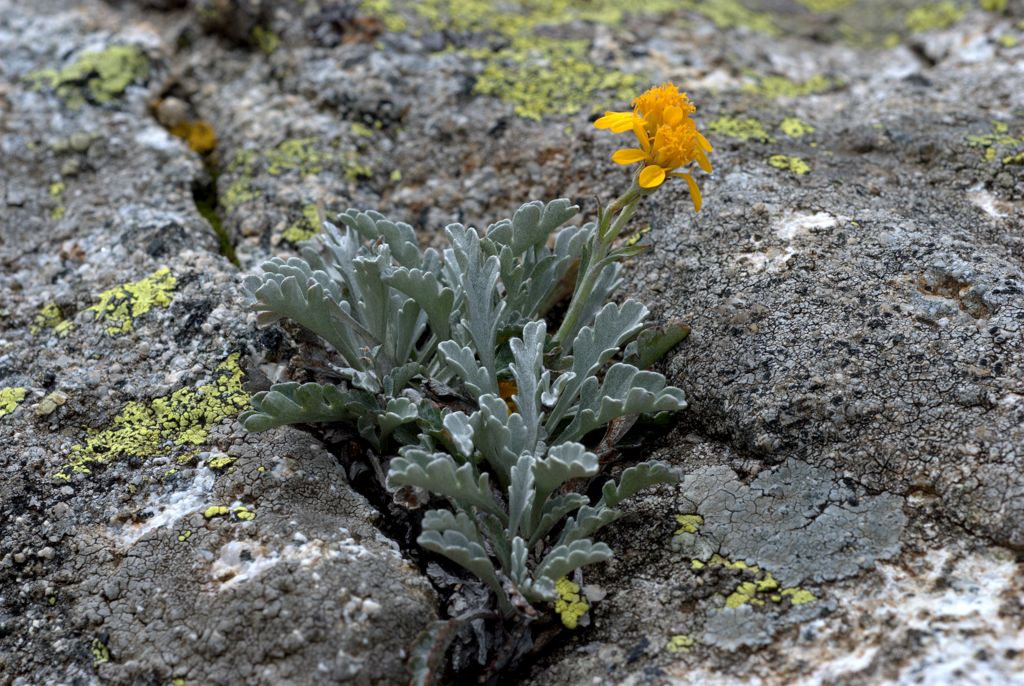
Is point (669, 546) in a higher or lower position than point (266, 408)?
lower

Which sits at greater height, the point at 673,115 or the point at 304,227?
the point at 673,115

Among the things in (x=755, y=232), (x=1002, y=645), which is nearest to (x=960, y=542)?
(x=1002, y=645)

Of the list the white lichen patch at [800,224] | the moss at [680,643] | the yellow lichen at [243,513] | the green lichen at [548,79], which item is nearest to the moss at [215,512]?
the yellow lichen at [243,513]

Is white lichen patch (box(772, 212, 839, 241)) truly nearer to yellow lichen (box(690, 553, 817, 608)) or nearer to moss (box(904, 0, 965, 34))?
yellow lichen (box(690, 553, 817, 608))

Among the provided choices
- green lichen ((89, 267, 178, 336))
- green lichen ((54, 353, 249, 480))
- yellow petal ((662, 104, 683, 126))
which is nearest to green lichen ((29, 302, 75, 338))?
green lichen ((89, 267, 178, 336))

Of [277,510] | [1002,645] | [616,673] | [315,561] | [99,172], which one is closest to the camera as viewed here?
[1002,645]

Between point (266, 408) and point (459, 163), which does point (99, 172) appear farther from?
point (266, 408)

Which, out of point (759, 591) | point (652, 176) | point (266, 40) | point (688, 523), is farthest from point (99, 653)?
point (266, 40)

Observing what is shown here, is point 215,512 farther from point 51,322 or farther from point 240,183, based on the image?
point 240,183
